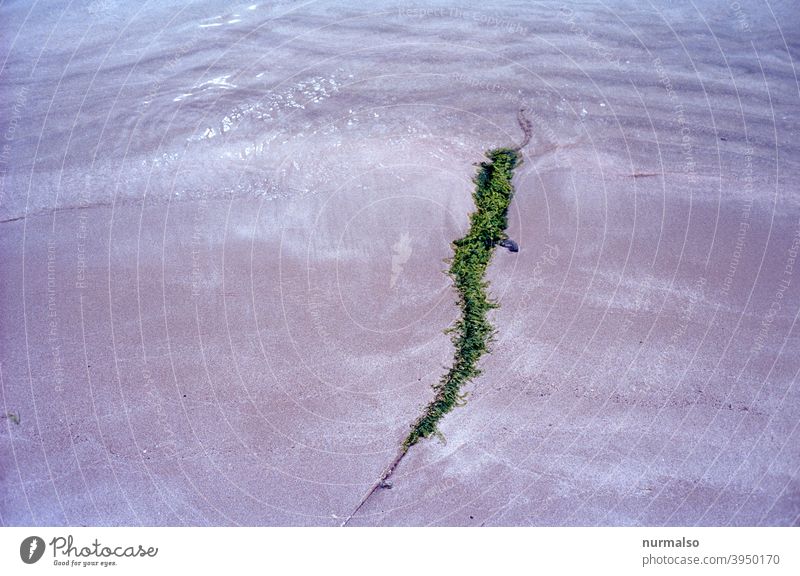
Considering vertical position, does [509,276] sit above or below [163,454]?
above

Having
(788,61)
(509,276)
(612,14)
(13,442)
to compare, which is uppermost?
(612,14)

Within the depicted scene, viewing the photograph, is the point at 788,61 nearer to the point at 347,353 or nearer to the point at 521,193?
the point at 521,193

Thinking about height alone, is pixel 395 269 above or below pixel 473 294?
above
